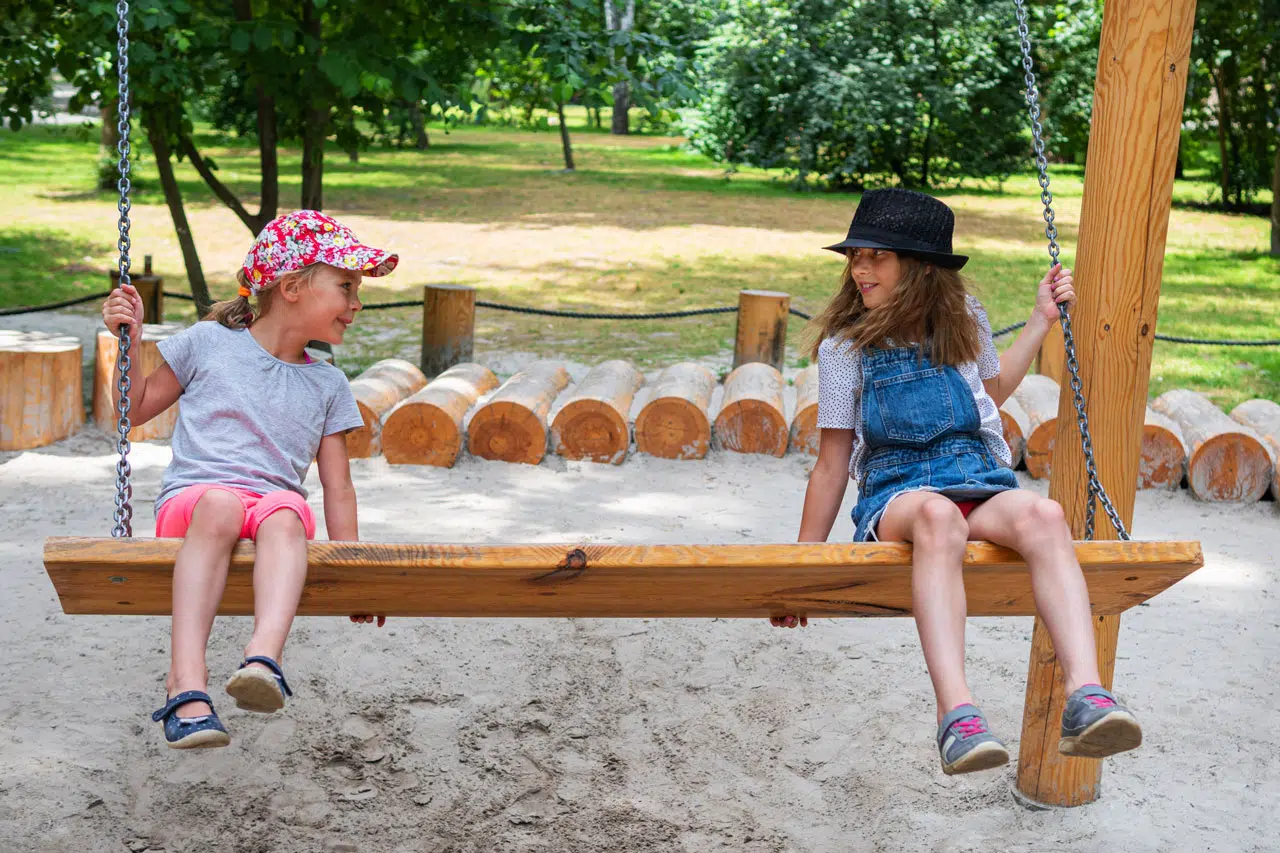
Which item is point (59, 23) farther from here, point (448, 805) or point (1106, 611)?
point (1106, 611)

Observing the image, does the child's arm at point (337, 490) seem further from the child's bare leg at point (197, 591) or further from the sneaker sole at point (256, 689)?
the sneaker sole at point (256, 689)

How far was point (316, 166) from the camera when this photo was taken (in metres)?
8.20

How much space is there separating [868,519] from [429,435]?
3.51 meters

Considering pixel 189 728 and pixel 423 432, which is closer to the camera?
pixel 189 728

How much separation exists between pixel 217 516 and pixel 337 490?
53 centimetres

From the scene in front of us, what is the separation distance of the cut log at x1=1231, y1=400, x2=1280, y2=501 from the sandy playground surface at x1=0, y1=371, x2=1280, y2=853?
0.96 meters

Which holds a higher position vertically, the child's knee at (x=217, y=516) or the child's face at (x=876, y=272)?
the child's face at (x=876, y=272)

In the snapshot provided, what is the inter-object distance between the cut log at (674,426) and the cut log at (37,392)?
273 centimetres

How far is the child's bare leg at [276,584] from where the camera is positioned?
8.76 ft

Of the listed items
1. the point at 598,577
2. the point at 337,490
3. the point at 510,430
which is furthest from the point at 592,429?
the point at 598,577

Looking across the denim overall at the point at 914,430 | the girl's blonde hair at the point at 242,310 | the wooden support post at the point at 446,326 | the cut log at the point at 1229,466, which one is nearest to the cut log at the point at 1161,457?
the cut log at the point at 1229,466

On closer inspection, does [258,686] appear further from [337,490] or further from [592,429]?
[592,429]

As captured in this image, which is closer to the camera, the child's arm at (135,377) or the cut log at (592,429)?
the child's arm at (135,377)

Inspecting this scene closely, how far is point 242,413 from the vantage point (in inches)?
124
